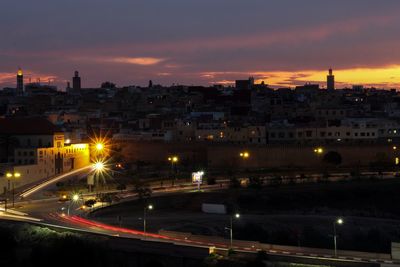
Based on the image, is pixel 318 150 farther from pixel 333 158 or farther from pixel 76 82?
pixel 76 82

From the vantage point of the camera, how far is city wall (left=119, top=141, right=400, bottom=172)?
52.1m

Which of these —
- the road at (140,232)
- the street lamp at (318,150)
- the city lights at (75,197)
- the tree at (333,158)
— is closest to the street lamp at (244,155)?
the street lamp at (318,150)

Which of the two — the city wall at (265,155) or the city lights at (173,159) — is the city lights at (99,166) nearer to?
the city wall at (265,155)

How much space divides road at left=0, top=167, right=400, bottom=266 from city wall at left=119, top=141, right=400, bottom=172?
374 inches

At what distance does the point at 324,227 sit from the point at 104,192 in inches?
498

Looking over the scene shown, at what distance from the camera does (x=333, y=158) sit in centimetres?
5147

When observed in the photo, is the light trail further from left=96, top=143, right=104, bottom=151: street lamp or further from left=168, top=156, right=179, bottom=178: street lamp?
left=168, top=156, right=179, bottom=178: street lamp

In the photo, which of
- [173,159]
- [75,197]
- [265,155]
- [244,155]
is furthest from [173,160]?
[75,197]

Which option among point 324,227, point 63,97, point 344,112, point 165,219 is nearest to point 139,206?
point 165,219

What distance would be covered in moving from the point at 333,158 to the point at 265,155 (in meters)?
4.42

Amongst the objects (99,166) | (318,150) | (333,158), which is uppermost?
(318,150)

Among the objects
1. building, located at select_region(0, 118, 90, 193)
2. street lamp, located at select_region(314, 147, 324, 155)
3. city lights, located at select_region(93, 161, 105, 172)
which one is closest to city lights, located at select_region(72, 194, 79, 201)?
building, located at select_region(0, 118, 90, 193)

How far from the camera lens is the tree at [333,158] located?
51.5m

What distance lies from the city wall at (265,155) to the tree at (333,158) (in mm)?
428
